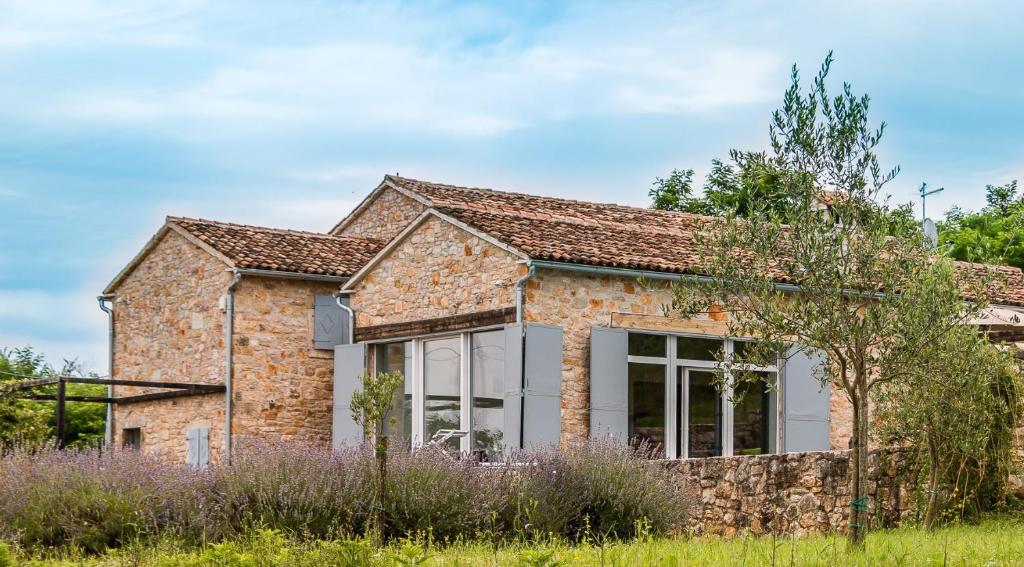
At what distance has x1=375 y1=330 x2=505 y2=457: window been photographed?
52.3ft

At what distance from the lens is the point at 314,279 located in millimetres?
19797

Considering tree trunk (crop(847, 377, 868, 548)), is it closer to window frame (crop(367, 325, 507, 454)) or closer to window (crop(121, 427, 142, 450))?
window frame (crop(367, 325, 507, 454))

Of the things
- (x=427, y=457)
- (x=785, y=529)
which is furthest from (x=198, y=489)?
(x=785, y=529)

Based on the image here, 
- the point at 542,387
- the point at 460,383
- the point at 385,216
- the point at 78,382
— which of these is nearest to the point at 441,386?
the point at 460,383

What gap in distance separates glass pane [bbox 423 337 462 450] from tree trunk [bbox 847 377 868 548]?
290 inches

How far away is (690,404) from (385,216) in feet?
29.1

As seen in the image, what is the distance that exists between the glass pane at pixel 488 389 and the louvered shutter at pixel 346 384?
7.43 feet

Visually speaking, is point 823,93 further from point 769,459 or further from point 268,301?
point 268,301

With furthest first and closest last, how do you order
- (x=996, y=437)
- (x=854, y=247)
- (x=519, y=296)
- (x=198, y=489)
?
1. (x=519, y=296)
2. (x=996, y=437)
3. (x=198, y=489)
4. (x=854, y=247)

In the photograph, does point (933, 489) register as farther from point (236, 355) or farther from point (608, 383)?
point (236, 355)

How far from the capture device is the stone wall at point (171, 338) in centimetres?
1966

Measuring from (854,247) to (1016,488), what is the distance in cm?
455

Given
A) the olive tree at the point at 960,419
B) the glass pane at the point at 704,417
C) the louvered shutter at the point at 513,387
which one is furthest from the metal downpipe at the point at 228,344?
the olive tree at the point at 960,419

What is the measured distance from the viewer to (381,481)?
10.7 meters
